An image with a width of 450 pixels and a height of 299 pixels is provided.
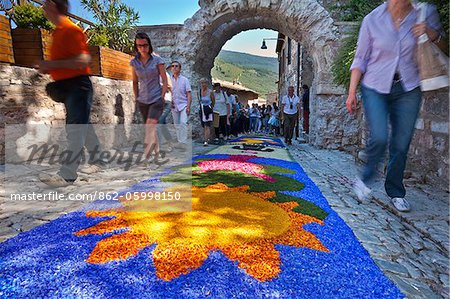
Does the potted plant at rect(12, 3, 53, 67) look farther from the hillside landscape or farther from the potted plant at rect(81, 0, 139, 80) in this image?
the hillside landscape

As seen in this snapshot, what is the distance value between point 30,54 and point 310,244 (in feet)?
17.0

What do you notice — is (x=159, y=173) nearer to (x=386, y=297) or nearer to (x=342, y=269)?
(x=342, y=269)

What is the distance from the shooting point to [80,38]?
10.9 ft

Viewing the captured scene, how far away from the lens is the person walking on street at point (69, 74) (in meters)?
3.21


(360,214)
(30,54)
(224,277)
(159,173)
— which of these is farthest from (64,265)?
(30,54)

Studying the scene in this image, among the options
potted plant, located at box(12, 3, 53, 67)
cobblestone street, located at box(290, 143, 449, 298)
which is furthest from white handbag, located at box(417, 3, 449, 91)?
potted plant, located at box(12, 3, 53, 67)

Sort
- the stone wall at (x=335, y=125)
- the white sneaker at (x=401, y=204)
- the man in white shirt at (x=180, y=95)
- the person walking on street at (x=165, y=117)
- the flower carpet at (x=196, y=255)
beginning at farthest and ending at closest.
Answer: the stone wall at (x=335, y=125), the man in white shirt at (x=180, y=95), the person walking on street at (x=165, y=117), the white sneaker at (x=401, y=204), the flower carpet at (x=196, y=255)

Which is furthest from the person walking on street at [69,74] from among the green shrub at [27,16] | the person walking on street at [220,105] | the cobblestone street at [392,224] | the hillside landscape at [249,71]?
the hillside landscape at [249,71]

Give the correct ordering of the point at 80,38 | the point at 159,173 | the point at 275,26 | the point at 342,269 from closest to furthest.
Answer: the point at 342,269, the point at 80,38, the point at 159,173, the point at 275,26

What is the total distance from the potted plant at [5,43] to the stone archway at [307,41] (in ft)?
17.1

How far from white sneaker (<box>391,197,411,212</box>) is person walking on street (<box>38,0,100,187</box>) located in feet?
11.1

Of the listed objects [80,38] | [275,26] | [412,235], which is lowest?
[412,235]

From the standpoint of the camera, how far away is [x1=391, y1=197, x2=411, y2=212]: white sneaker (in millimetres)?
2642

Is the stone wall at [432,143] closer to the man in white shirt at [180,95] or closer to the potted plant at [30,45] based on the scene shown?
the man in white shirt at [180,95]
